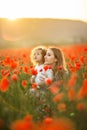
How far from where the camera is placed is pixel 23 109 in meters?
1.51

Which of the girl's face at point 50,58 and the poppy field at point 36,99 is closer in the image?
the poppy field at point 36,99

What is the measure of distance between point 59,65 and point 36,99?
0.23 metres

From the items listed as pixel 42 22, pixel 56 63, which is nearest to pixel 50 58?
pixel 56 63

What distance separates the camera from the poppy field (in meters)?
1.49

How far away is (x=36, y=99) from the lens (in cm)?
154

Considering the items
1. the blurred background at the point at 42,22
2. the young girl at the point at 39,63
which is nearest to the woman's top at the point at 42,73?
the young girl at the point at 39,63

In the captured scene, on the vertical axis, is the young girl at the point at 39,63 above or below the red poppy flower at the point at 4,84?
above

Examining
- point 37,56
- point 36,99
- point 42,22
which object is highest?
point 42,22

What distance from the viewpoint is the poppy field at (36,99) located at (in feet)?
4.88

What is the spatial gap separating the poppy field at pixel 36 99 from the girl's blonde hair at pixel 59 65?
3cm

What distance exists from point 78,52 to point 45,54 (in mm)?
185
